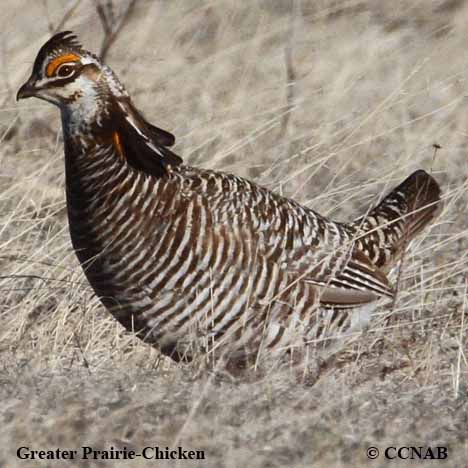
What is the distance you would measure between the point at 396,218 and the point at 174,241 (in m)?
1.60

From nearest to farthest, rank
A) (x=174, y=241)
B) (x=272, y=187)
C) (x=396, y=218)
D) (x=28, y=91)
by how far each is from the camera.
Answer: (x=174, y=241) < (x=28, y=91) < (x=396, y=218) < (x=272, y=187)

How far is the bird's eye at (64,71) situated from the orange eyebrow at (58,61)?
18 millimetres

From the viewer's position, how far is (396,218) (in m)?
6.30

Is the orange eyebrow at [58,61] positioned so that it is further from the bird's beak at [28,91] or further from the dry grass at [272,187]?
the dry grass at [272,187]

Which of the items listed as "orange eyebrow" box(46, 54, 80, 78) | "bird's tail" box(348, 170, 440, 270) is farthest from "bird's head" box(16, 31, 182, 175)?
"bird's tail" box(348, 170, 440, 270)

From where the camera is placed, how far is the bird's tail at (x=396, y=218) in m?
6.19

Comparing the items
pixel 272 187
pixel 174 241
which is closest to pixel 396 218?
pixel 272 187

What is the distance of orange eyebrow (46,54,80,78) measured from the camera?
525 centimetres

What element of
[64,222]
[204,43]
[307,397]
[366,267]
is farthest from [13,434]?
[204,43]

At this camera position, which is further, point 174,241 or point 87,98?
point 87,98

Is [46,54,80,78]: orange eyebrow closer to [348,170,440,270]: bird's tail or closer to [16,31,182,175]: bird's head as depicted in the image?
[16,31,182,175]: bird's head

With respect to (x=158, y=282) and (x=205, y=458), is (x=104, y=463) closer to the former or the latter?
(x=205, y=458)

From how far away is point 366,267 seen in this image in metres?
5.89

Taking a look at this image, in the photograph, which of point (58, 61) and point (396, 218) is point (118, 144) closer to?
point (58, 61)
